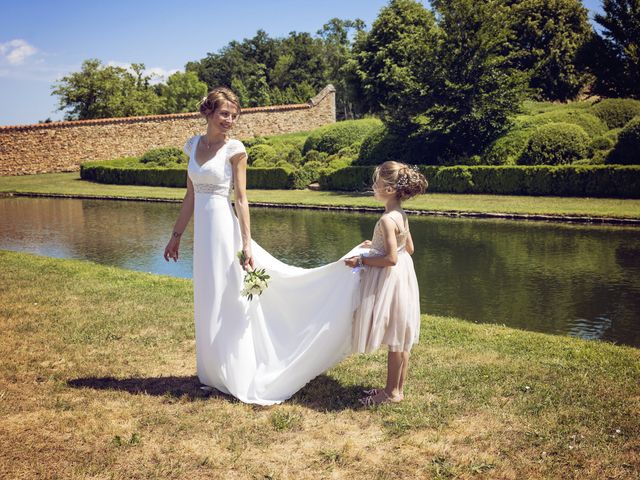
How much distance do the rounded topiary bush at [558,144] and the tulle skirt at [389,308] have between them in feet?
55.8

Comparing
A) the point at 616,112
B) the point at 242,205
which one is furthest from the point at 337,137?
the point at 242,205

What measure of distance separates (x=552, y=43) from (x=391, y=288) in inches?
1316

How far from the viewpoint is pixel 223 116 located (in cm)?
427

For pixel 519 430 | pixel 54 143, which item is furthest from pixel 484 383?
pixel 54 143

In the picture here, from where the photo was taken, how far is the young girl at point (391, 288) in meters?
3.96

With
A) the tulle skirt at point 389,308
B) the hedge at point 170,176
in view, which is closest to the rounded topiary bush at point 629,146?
the hedge at point 170,176

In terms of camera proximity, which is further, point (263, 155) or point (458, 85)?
point (263, 155)

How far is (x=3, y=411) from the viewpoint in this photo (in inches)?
158

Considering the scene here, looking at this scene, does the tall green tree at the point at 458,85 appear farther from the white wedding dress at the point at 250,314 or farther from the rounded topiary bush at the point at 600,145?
the white wedding dress at the point at 250,314

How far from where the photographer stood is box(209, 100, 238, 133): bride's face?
4.26 m

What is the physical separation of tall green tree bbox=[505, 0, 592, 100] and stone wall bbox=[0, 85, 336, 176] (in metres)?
16.3

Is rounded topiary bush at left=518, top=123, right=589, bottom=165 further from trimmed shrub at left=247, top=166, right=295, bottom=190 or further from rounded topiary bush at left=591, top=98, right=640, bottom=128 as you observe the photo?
trimmed shrub at left=247, top=166, right=295, bottom=190

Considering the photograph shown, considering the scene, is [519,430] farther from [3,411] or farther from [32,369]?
[32,369]

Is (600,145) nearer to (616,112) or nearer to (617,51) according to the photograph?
(616,112)
